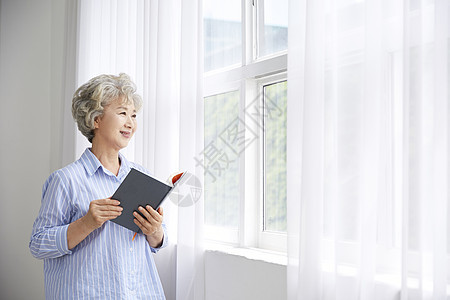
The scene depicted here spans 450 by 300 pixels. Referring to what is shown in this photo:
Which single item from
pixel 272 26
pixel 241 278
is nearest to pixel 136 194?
pixel 241 278

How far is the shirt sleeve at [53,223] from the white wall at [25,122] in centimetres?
161

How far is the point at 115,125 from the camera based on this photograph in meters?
1.71

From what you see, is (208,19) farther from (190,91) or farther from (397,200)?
(397,200)

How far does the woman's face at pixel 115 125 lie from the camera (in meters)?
1.71

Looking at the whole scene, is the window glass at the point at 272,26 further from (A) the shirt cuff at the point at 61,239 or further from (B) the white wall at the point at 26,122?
(B) the white wall at the point at 26,122

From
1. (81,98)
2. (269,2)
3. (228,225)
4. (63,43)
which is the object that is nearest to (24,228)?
(63,43)

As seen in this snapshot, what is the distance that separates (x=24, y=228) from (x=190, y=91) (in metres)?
2.16

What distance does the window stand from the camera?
2.06 metres

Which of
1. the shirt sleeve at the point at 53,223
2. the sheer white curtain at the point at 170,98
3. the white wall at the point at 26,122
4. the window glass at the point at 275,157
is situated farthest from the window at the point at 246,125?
the white wall at the point at 26,122

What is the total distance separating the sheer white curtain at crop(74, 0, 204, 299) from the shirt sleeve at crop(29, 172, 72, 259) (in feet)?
1.87

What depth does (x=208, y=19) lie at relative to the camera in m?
2.41

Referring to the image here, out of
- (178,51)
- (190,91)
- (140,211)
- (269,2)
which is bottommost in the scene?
(140,211)

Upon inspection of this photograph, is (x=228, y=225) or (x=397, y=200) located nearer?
(x=397, y=200)

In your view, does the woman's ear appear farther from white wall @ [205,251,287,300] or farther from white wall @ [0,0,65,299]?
white wall @ [0,0,65,299]
